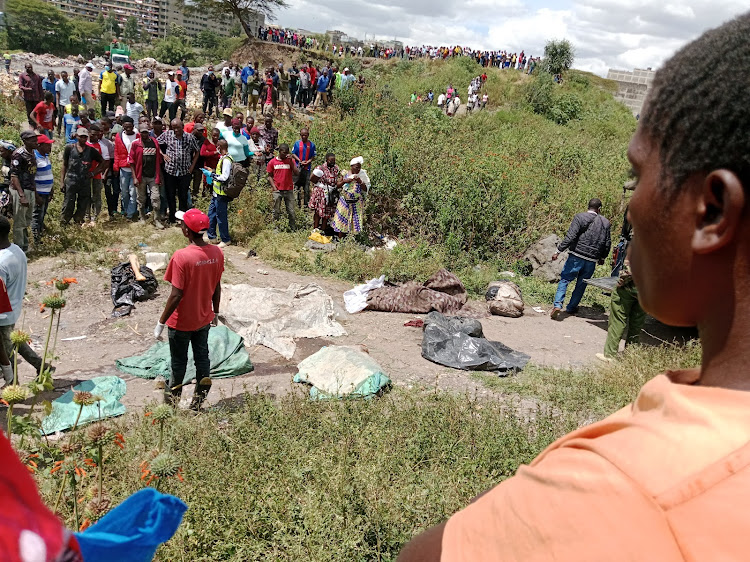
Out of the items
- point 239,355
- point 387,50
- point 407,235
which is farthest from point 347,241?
point 387,50

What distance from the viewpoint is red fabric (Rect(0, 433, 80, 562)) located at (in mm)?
657

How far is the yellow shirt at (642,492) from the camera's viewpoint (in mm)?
514

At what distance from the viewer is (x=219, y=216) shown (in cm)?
972

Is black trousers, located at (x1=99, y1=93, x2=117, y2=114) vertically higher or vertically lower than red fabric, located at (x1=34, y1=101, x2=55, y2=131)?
higher

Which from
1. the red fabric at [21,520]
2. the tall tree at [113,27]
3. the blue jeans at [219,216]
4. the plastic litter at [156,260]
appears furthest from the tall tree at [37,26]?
the red fabric at [21,520]

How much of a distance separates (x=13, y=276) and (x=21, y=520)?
16.5 feet

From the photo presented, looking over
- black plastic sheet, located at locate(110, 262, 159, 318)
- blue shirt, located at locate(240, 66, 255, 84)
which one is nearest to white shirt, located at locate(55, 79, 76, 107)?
blue shirt, located at locate(240, 66, 255, 84)

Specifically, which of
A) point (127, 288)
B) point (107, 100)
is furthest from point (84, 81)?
point (127, 288)

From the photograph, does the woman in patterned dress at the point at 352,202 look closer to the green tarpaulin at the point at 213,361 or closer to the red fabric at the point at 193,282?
the green tarpaulin at the point at 213,361

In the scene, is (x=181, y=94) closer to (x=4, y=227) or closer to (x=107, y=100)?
(x=107, y=100)

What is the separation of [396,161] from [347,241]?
245cm

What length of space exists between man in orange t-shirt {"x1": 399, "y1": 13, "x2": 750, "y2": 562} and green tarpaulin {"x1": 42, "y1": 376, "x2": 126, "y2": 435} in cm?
448

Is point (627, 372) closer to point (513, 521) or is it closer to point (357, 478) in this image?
point (357, 478)

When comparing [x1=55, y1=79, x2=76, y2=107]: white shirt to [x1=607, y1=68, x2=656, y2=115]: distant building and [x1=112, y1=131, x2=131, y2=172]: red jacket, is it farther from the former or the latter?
[x1=607, y1=68, x2=656, y2=115]: distant building
